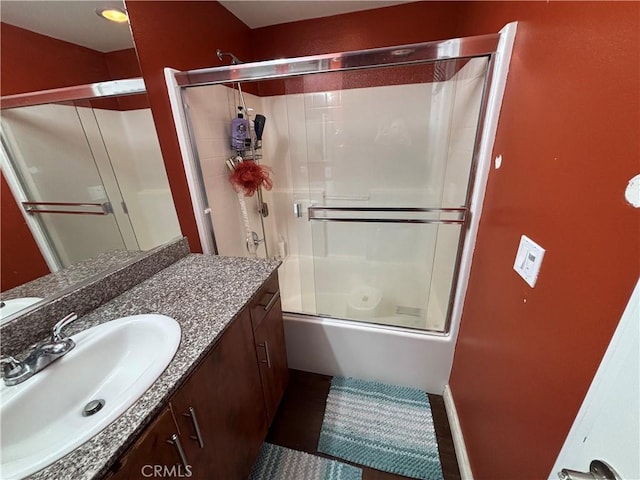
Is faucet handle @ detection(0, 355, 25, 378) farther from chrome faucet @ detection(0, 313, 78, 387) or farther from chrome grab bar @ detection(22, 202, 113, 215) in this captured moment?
chrome grab bar @ detection(22, 202, 113, 215)

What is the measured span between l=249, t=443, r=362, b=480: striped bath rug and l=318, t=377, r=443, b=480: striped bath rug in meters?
0.05

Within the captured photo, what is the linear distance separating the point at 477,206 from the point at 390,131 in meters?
0.90

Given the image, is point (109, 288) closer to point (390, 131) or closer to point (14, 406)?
point (14, 406)

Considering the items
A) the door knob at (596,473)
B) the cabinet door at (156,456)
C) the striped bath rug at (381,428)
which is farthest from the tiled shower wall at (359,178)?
the cabinet door at (156,456)

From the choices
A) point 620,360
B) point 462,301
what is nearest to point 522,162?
point 620,360

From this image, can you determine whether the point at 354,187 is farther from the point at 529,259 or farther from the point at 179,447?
the point at 179,447

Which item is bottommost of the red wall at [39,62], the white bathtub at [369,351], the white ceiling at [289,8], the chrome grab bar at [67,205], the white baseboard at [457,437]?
the white baseboard at [457,437]

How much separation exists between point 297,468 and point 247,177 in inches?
64.2

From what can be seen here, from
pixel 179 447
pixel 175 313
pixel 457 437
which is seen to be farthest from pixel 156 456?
pixel 457 437

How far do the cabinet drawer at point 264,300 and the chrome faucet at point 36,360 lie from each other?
561mm

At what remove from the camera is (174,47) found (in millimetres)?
1262

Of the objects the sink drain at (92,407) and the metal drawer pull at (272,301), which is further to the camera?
the metal drawer pull at (272,301)

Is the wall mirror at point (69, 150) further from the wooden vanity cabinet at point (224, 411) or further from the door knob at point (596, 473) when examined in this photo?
the door knob at point (596, 473)

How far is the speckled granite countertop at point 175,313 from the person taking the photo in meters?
0.50
